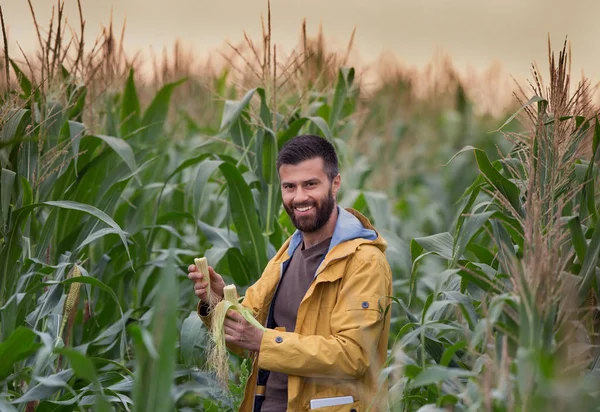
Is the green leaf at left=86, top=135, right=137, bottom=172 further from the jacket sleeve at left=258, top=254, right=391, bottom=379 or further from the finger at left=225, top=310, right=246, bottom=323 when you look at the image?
the jacket sleeve at left=258, top=254, right=391, bottom=379

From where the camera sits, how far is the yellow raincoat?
2.95 m

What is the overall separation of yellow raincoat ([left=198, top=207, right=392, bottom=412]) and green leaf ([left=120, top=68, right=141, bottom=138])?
2337mm

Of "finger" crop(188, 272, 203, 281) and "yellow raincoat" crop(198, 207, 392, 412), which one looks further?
"finger" crop(188, 272, 203, 281)

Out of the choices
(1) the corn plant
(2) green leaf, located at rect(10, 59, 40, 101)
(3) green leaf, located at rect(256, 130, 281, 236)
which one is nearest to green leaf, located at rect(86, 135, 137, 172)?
(2) green leaf, located at rect(10, 59, 40, 101)

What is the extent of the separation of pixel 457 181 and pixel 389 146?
100 cm

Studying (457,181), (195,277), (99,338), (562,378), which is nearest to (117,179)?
(99,338)

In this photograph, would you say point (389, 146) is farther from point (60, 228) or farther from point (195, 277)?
point (195, 277)

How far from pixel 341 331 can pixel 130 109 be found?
2.77 m

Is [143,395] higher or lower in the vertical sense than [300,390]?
higher

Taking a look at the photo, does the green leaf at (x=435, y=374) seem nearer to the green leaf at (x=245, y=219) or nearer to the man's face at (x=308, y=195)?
the man's face at (x=308, y=195)

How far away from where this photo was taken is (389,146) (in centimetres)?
959

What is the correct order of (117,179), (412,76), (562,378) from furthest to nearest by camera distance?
(412,76) < (117,179) < (562,378)

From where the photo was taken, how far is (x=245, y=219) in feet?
14.2

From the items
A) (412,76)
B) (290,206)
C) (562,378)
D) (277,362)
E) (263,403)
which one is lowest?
(263,403)
